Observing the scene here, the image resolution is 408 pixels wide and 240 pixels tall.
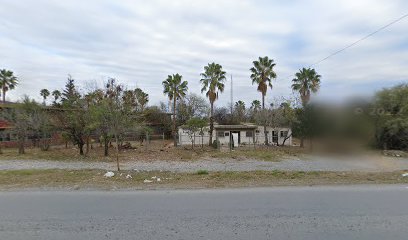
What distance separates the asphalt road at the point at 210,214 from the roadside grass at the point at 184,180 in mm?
1178

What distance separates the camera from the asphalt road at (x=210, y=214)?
539cm

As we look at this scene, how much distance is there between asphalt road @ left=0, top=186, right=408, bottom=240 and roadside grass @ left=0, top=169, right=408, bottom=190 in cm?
118

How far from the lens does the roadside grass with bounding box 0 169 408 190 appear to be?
1050 centimetres

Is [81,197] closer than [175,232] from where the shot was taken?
No

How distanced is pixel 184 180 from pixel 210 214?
5.16 metres

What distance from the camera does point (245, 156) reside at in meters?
23.8

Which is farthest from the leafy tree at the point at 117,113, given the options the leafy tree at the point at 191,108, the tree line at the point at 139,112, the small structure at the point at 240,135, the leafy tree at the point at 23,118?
the leafy tree at the point at 191,108

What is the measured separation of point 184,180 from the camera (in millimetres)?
11695

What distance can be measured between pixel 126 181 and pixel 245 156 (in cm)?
1361

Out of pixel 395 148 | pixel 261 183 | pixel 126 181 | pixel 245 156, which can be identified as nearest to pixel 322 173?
pixel 261 183

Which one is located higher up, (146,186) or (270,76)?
(270,76)

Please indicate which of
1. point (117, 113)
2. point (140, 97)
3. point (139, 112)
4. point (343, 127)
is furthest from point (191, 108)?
point (343, 127)

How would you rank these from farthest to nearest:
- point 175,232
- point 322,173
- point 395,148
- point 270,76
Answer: point 270,76, point 395,148, point 322,173, point 175,232

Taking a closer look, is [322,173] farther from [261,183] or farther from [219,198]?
[219,198]
